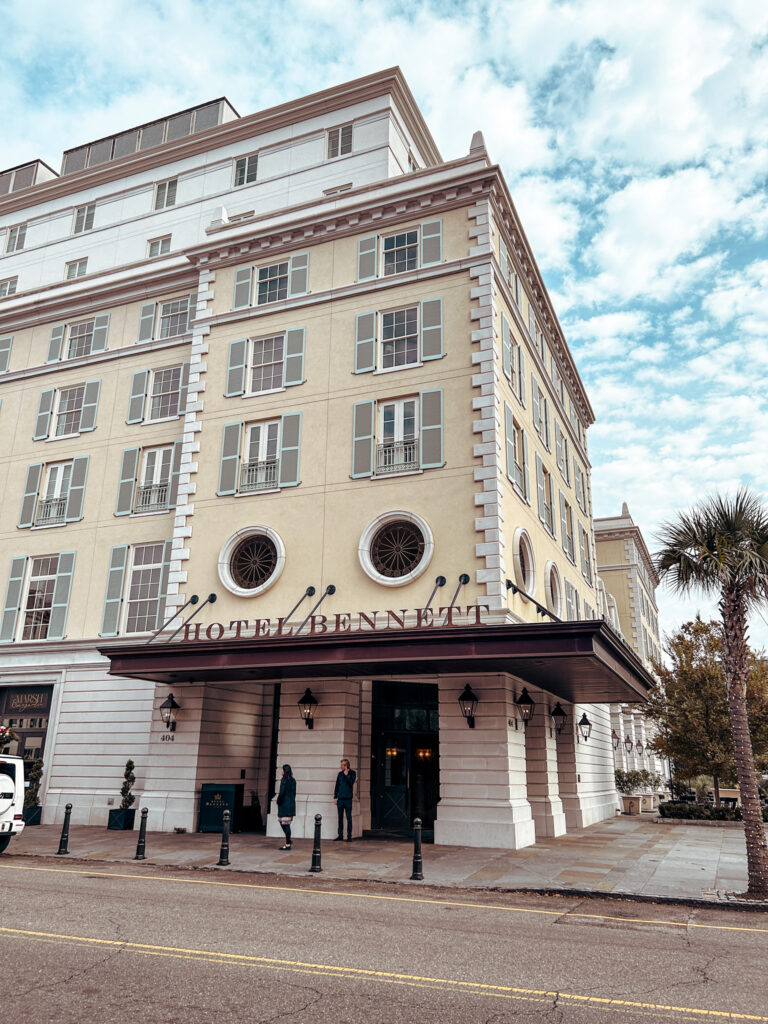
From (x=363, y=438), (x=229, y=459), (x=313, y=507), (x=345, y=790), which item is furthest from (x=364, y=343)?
(x=345, y=790)

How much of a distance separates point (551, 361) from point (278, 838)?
19456 mm

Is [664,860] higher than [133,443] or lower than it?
lower

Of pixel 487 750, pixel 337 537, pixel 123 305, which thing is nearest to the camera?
pixel 487 750

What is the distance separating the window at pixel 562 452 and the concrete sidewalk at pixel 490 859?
44.1ft

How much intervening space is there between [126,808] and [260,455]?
10.3 m

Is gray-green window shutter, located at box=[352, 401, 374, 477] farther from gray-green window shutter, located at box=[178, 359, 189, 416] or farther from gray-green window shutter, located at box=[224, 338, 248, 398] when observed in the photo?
gray-green window shutter, located at box=[178, 359, 189, 416]

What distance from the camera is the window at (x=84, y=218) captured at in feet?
106

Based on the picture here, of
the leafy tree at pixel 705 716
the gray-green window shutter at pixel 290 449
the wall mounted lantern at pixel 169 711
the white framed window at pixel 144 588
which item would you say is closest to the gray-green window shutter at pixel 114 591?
the white framed window at pixel 144 588

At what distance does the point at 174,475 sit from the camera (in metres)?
24.2

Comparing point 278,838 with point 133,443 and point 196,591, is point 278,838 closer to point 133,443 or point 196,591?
point 196,591

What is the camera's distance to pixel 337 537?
65.9ft

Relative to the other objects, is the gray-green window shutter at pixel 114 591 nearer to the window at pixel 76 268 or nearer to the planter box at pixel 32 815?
the planter box at pixel 32 815

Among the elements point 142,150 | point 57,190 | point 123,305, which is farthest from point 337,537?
point 57,190

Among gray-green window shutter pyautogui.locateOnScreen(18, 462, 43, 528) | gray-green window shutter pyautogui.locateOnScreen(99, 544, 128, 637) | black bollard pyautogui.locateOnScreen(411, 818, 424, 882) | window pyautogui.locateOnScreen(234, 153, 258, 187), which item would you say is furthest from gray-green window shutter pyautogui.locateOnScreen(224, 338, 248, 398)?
black bollard pyautogui.locateOnScreen(411, 818, 424, 882)
